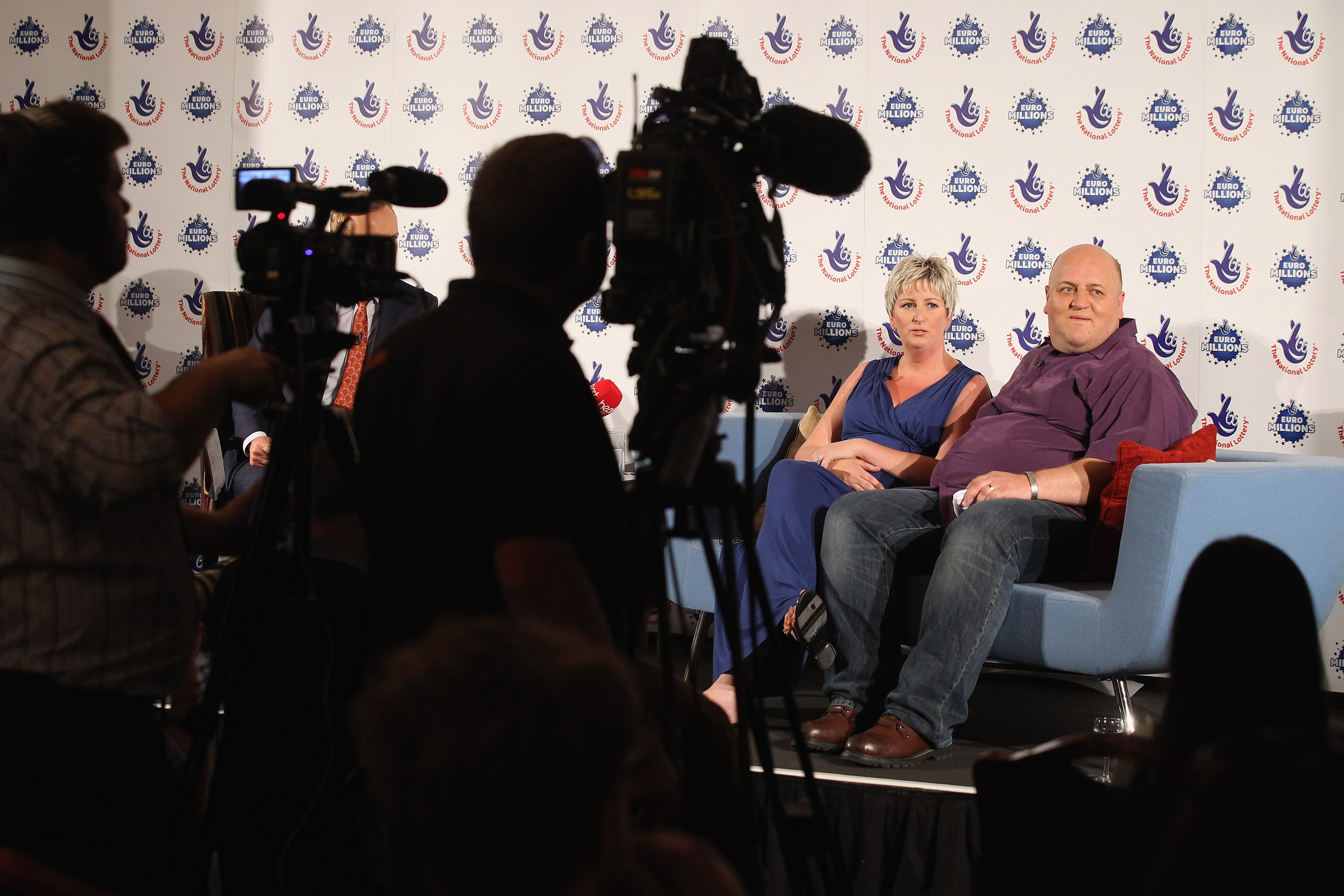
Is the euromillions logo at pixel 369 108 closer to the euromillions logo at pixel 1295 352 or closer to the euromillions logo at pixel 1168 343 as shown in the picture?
the euromillions logo at pixel 1168 343

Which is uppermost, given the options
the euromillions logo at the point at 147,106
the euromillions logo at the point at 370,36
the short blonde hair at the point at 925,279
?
the euromillions logo at the point at 370,36

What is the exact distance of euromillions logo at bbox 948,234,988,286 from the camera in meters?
3.54

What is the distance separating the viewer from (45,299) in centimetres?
113

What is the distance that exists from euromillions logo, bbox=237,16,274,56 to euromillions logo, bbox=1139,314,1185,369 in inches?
134

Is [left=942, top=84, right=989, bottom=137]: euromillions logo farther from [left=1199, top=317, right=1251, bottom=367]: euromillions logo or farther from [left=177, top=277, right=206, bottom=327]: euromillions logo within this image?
Result: [left=177, top=277, right=206, bottom=327]: euromillions logo

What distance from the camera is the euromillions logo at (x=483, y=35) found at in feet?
12.8

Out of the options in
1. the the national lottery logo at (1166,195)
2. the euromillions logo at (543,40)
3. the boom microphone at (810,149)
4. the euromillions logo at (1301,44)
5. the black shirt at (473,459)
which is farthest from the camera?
the euromillions logo at (543,40)

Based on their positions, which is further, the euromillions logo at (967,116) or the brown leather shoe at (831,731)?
the euromillions logo at (967,116)

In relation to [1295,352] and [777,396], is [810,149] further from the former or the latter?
[1295,352]

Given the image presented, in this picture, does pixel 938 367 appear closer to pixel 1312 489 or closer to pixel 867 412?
pixel 867 412

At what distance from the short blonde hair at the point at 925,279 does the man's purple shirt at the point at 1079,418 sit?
0.39 metres

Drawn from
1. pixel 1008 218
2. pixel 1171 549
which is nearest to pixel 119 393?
pixel 1171 549

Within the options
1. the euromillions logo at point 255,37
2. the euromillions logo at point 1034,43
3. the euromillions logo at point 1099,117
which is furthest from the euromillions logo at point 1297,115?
the euromillions logo at point 255,37

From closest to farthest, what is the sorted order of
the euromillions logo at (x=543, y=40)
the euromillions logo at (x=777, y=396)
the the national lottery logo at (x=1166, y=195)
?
the the national lottery logo at (x=1166, y=195) < the euromillions logo at (x=777, y=396) < the euromillions logo at (x=543, y=40)
